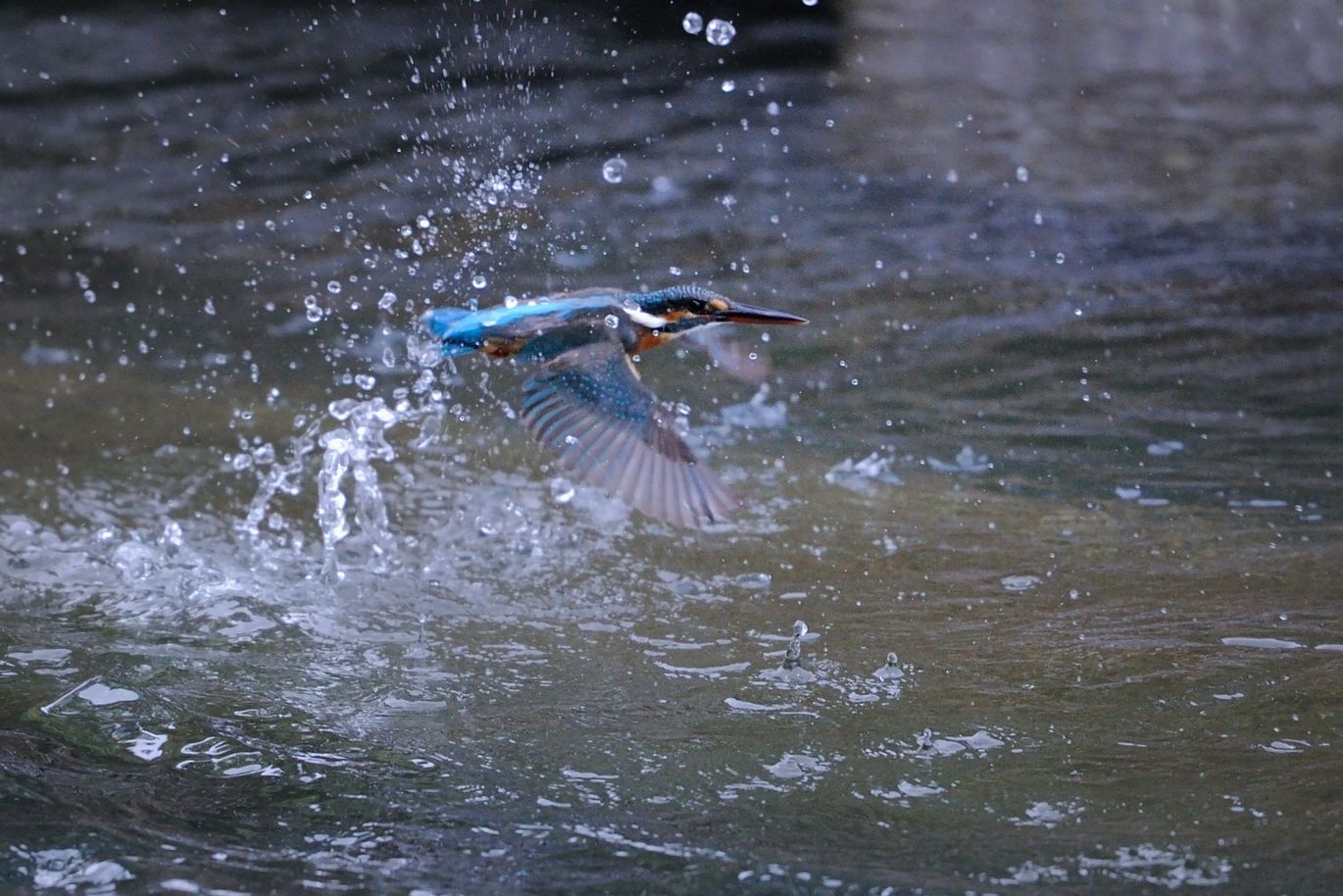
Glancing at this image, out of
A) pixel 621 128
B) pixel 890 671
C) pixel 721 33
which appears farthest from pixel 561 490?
pixel 721 33

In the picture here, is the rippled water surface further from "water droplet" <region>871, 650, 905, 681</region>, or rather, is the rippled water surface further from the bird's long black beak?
the bird's long black beak

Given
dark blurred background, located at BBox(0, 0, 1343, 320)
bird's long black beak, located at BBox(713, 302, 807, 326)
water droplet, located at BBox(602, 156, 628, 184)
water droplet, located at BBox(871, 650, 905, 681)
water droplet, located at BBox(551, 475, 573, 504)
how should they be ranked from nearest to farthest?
1. water droplet, located at BBox(871, 650, 905, 681)
2. bird's long black beak, located at BBox(713, 302, 807, 326)
3. water droplet, located at BBox(551, 475, 573, 504)
4. dark blurred background, located at BBox(0, 0, 1343, 320)
5. water droplet, located at BBox(602, 156, 628, 184)

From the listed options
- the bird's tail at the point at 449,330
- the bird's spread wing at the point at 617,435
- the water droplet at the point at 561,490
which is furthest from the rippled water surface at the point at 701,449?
the bird's tail at the point at 449,330

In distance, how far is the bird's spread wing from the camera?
9.11 ft

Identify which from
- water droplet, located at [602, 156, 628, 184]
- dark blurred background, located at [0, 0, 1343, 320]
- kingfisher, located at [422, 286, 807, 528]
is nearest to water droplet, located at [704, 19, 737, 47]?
dark blurred background, located at [0, 0, 1343, 320]

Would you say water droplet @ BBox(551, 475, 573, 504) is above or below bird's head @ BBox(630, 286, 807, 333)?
below

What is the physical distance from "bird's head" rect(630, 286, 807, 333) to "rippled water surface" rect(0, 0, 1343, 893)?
559 mm

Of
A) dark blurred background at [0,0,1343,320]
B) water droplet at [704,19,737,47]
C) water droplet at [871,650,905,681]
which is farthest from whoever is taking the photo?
water droplet at [704,19,737,47]

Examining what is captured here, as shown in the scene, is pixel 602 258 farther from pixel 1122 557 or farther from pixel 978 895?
pixel 978 895

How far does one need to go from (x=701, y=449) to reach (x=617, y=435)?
114 centimetres

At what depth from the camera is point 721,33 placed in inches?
234

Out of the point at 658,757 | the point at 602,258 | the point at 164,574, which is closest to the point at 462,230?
the point at 602,258

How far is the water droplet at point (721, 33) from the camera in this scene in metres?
5.93

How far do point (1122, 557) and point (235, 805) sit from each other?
2049 millimetres
